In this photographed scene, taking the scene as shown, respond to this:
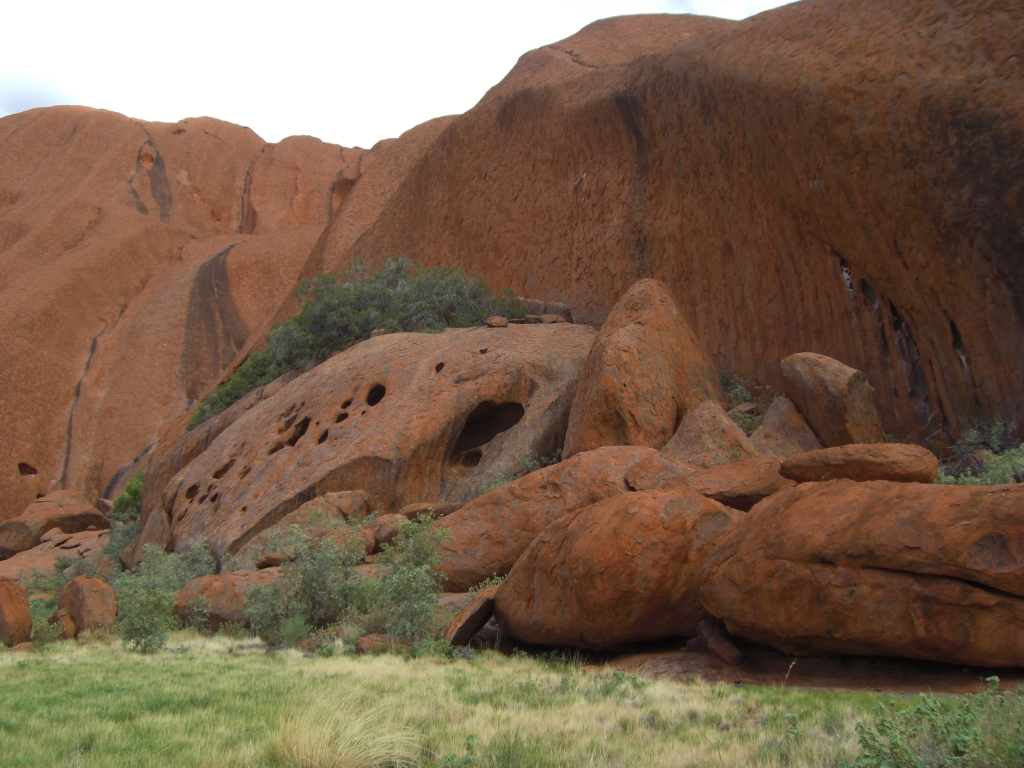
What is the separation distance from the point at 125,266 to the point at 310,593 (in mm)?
42144

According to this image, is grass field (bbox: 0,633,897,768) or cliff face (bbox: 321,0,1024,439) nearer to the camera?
grass field (bbox: 0,633,897,768)

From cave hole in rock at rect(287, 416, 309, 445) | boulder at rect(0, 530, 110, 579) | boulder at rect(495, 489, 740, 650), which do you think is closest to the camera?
boulder at rect(495, 489, 740, 650)

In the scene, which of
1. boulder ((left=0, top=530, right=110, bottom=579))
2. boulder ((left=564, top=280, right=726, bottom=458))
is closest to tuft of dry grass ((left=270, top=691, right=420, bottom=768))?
boulder ((left=564, top=280, right=726, bottom=458))

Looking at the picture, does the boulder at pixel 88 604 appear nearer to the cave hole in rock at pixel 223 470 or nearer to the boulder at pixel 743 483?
the cave hole in rock at pixel 223 470

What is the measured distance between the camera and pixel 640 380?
12.3m

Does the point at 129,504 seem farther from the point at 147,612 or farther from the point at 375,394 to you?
the point at 147,612

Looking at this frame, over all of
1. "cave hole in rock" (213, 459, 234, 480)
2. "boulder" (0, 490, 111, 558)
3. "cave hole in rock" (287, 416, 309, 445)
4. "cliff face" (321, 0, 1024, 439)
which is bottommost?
"boulder" (0, 490, 111, 558)

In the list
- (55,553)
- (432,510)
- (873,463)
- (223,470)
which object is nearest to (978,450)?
(873,463)

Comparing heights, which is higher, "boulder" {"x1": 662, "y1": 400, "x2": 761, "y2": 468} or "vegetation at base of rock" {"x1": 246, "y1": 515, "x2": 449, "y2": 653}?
"boulder" {"x1": 662, "y1": 400, "x2": 761, "y2": 468}

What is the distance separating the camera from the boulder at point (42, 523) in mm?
27000

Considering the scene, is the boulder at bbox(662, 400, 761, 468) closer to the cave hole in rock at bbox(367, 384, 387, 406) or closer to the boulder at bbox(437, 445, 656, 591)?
the boulder at bbox(437, 445, 656, 591)

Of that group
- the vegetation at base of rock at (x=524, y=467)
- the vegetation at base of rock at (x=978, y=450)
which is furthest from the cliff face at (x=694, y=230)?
the vegetation at base of rock at (x=524, y=467)

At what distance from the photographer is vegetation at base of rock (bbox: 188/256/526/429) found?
2138cm

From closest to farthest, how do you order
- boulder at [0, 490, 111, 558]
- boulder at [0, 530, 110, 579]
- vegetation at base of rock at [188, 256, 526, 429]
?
1. vegetation at base of rock at [188, 256, 526, 429]
2. boulder at [0, 530, 110, 579]
3. boulder at [0, 490, 111, 558]
